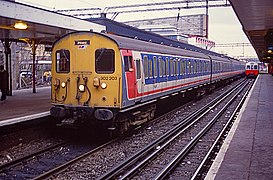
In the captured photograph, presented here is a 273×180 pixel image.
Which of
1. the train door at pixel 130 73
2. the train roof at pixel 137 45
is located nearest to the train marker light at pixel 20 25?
the train roof at pixel 137 45

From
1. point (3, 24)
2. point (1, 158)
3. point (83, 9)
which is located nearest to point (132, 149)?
point (1, 158)

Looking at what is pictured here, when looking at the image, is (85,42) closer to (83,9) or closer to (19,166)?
(19,166)

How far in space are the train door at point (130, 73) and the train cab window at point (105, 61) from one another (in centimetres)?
36

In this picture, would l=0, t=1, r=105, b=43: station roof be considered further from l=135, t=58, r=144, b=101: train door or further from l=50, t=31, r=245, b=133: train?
l=135, t=58, r=144, b=101: train door

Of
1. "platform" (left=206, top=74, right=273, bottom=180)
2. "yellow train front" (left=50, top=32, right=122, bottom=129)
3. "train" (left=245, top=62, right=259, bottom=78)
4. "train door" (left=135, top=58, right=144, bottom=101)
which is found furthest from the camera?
"train" (left=245, top=62, right=259, bottom=78)

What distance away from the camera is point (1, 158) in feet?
32.5

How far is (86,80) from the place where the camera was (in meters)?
11.2

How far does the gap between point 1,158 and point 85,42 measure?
397 cm

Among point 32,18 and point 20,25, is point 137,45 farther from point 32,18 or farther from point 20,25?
point 20,25

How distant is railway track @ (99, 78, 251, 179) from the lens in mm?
8422

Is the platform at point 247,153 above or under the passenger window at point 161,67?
under

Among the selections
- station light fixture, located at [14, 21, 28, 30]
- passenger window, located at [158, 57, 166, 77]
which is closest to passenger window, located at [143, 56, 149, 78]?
passenger window, located at [158, 57, 166, 77]

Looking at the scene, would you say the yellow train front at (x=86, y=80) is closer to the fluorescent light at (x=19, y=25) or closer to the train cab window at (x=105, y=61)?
the train cab window at (x=105, y=61)

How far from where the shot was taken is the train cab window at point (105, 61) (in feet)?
36.0
